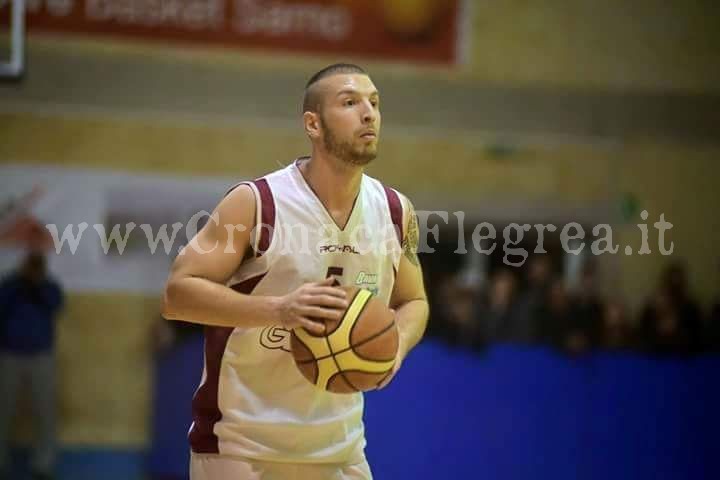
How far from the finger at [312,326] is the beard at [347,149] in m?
0.74

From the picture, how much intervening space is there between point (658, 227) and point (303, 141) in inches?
187

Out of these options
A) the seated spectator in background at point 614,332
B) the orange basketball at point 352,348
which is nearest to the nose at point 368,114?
the orange basketball at point 352,348

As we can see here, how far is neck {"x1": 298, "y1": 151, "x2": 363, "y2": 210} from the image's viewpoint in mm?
4207

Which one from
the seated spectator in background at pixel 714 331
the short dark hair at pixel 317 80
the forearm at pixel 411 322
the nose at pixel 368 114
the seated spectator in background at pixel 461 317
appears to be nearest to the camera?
the nose at pixel 368 114

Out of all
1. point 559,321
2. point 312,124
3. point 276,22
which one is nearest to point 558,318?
point 559,321

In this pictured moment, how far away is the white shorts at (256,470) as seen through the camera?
13.1 feet

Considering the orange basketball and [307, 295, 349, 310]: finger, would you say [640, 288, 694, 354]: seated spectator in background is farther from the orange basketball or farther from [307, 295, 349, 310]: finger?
[307, 295, 349, 310]: finger

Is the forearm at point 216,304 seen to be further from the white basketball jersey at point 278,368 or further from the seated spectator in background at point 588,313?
the seated spectator in background at point 588,313

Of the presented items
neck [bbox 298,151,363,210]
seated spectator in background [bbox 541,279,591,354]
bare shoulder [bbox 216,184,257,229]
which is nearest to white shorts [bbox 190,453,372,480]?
bare shoulder [bbox 216,184,257,229]

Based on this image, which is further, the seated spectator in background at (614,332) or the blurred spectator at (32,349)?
the blurred spectator at (32,349)

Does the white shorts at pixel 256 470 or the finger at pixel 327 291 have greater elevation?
the finger at pixel 327 291

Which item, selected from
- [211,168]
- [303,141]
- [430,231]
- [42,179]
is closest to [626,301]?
[430,231]

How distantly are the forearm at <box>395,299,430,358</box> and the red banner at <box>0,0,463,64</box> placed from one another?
25.9ft

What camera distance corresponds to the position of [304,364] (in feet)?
12.5
